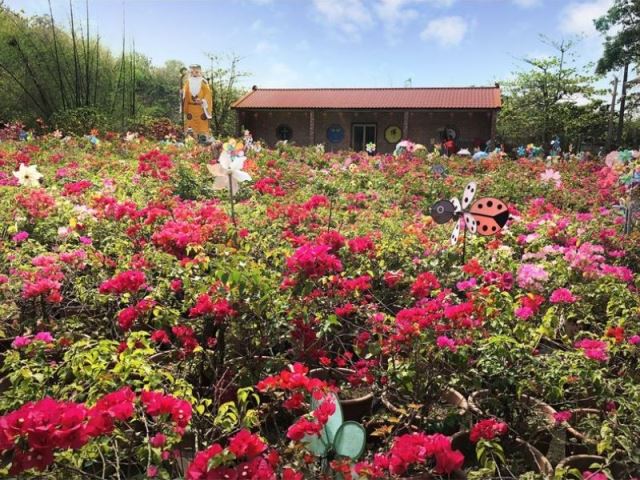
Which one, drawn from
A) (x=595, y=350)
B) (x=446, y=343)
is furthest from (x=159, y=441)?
(x=595, y=350)

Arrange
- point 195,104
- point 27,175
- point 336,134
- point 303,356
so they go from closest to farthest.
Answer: point 303,356
point 27,175
point 195,104
point 336,134

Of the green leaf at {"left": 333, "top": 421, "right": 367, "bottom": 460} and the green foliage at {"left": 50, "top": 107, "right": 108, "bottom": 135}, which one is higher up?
the green foliage at {"left": 50, "top": 107, "right": 108, "bottom": 135}

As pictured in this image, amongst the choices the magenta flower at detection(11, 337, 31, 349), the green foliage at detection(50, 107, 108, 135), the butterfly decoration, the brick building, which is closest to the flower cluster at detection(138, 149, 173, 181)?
the butterfly decoration

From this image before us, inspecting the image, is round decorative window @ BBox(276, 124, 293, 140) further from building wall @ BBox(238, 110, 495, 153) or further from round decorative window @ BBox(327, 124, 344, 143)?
round decorative window @ BBox(327, 124, 344, 143)

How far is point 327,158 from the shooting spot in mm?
11789

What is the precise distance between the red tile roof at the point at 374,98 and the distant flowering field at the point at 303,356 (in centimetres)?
1710

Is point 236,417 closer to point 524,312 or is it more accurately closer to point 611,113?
point 524,312

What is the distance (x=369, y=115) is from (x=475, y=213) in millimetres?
19205

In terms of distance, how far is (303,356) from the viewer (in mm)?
2443

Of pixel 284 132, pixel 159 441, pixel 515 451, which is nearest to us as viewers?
pixel 159 441

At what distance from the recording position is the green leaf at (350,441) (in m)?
1.73

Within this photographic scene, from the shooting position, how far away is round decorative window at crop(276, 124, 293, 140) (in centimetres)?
2266

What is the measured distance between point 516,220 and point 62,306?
404 centimetres

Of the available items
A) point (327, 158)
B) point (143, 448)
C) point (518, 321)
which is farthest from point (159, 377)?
point (327, 158)
